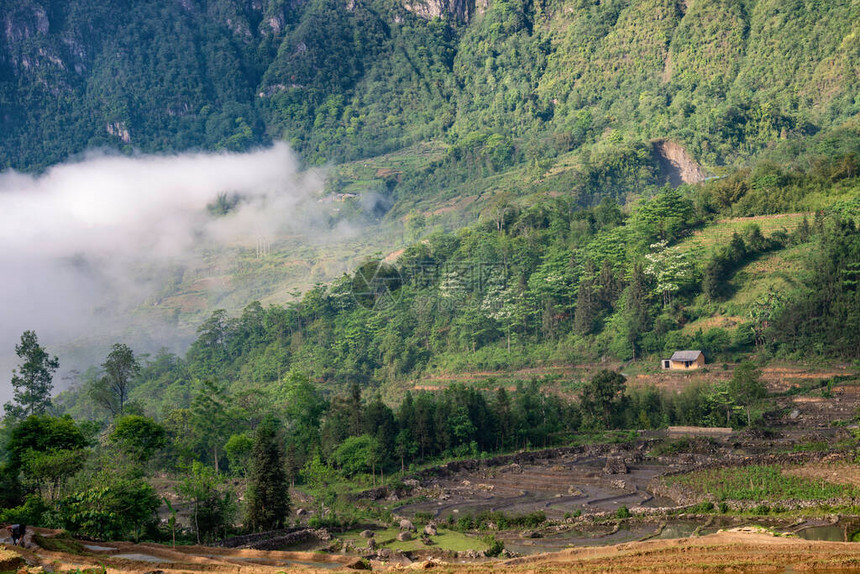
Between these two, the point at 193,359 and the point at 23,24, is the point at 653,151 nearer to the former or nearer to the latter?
the point at 193,359

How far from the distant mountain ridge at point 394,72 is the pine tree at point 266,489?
8917 cm

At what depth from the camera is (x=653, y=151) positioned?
370ft

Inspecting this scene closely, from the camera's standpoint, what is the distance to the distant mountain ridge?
405 feet

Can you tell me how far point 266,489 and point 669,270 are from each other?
48749 millimetres

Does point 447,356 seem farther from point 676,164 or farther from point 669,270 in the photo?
point 676,164

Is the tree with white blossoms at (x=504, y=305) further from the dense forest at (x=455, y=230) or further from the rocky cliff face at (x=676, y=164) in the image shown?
the rocky cliff face at (x=676, y=164)

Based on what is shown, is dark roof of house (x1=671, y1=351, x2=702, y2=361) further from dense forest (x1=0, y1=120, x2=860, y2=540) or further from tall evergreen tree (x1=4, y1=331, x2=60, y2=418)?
tall evergreen tree (x1=4, y1=331, x2=60, y2=418)

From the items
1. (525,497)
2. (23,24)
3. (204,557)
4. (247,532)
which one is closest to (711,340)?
(525,497)

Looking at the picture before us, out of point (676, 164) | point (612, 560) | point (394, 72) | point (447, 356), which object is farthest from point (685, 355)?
point (394, 72)

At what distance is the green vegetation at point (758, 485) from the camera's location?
1369 inches

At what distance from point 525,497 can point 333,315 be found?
59620mm

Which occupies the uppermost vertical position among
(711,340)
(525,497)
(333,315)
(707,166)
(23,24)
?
(23,24)

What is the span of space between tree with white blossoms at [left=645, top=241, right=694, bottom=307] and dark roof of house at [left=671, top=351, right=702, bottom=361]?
880 cm

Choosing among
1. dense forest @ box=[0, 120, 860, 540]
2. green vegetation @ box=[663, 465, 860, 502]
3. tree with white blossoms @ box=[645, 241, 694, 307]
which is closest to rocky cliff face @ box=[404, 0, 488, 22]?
dense forest @ box=[0, 120, 860, 540]
